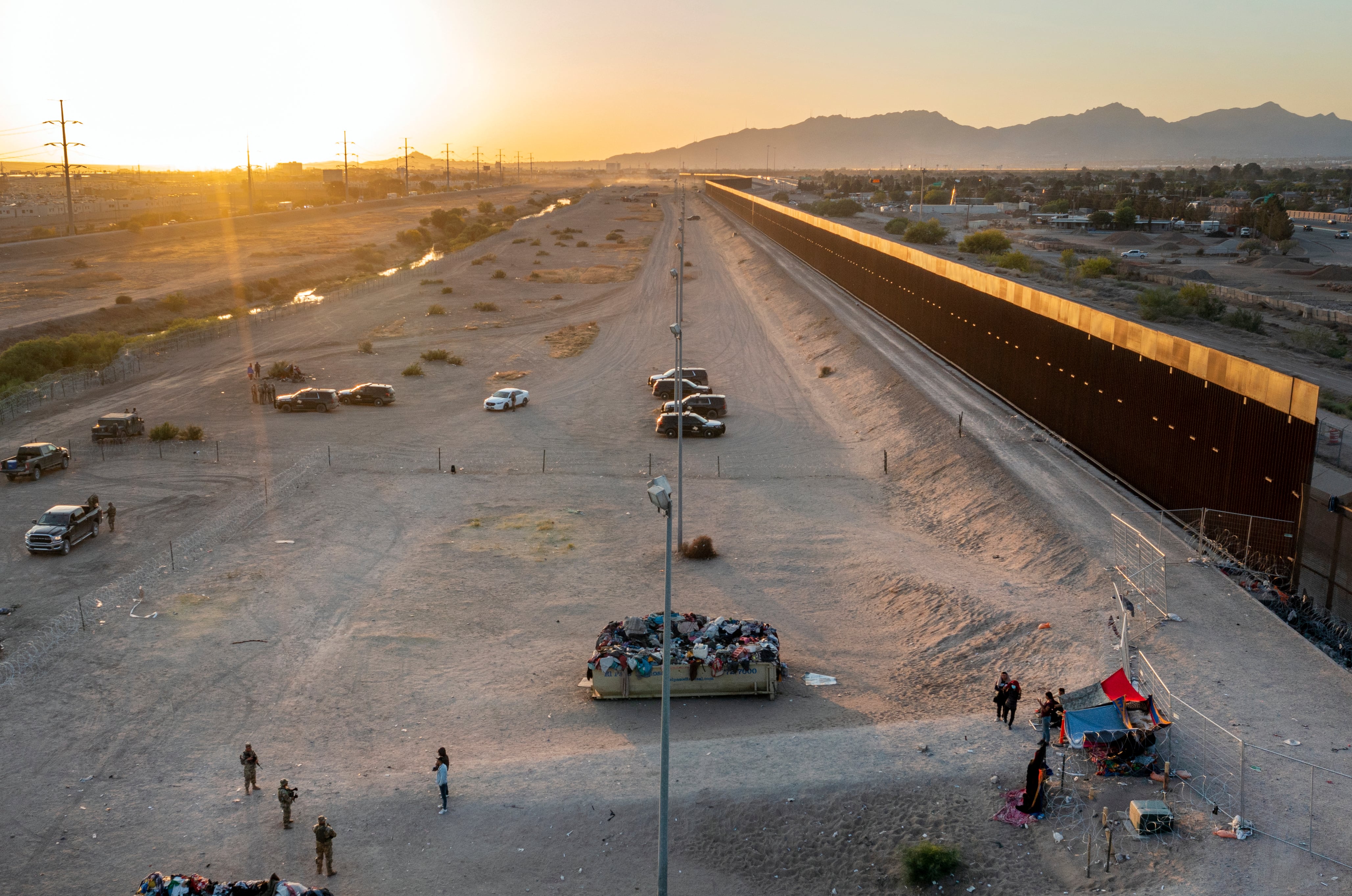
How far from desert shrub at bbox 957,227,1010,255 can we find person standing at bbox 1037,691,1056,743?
64731mm

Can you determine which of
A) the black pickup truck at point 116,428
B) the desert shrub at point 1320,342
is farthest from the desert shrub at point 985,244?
the black pickup truck at point 116,428

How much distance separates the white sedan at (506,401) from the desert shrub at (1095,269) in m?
43.1

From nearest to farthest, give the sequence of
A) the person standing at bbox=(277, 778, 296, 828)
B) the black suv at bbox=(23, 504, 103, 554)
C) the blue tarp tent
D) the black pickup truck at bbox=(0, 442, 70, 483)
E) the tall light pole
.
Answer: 1. the tall light pole
2. the person standing at bbox=(277, 778, 296, 828)
3. the blue tarp tent
4. the black suv at bbox=(23, 504, 103, 554)
5. the black pickup truck at bbox=(0, 442, 70, 483)

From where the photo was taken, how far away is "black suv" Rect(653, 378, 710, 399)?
1895 inches

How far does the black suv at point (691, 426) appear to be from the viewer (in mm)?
42250

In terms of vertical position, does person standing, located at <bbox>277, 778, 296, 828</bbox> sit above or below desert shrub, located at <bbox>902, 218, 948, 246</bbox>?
below

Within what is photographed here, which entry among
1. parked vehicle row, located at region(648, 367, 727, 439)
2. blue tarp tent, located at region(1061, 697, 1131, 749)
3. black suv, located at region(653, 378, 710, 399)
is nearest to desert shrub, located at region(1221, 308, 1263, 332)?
parked vehicle row, located at region(648, 367, 727, 439)

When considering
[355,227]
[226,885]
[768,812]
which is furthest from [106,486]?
[355,227]

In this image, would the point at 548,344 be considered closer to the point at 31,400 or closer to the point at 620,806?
the point at 31,400

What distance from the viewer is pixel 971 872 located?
1404 centimetres

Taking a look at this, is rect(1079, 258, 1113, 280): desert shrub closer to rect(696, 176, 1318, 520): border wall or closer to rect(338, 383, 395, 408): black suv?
rect(696, 176, 1318, 520): border wall

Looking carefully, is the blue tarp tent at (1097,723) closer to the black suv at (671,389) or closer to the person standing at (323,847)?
the person standing at (323,847)

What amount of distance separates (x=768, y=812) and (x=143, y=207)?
19818 cm

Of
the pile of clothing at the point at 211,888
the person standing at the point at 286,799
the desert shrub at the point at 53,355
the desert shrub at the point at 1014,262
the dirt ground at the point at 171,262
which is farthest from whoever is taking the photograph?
the dirt ground at the point at 171,262
